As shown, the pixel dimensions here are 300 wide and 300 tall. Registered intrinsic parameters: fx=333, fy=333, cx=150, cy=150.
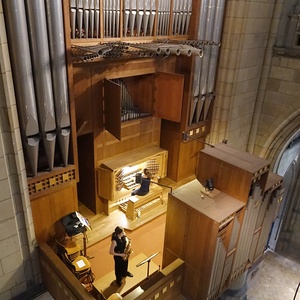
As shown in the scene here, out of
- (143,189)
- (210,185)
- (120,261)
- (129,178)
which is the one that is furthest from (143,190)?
(120,261)

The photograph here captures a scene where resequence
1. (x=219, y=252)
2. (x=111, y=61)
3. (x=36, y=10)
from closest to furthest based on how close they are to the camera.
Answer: (x=36, y=10) < (x=219, y=252) < (x=111, y=61)

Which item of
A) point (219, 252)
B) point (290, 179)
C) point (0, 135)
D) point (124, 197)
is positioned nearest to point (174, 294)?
point (219, 252)

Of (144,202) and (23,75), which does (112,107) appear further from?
(144,202)

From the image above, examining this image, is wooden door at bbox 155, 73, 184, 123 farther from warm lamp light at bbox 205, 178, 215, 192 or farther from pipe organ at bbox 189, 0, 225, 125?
warm lamp light at bbox 205, 178, 215, 192

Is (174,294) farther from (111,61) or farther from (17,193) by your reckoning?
(111,61)

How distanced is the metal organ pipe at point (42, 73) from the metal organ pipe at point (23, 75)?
4.0 inches

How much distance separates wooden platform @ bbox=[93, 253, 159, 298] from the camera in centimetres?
577

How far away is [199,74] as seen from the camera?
8062 millimetres

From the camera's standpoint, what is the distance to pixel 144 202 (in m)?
7.71

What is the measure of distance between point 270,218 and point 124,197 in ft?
10.6

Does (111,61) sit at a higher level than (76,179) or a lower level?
higher

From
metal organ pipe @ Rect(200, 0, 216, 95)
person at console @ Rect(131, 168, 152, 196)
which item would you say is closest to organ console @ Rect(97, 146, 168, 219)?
person at console @ Rect(131, 168, 152, 196)

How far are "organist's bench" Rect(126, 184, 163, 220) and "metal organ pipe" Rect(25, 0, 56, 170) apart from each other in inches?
97.1

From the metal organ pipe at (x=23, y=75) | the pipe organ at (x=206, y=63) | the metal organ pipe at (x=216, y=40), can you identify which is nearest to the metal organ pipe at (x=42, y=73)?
the metal organ pipe at (x=23, y=75)
